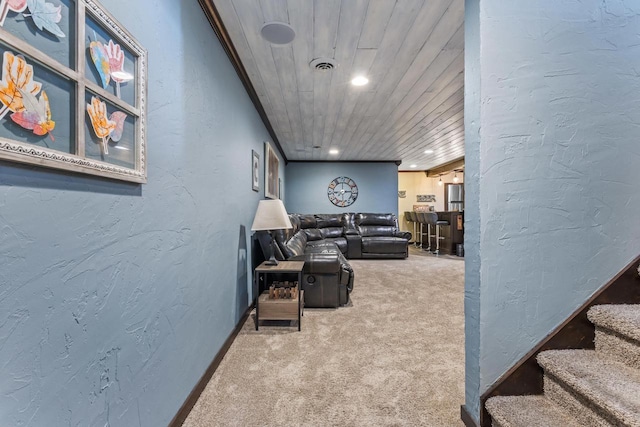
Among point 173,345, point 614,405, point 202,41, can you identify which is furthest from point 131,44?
point 614,405

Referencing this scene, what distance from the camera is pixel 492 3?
1252 millimetres

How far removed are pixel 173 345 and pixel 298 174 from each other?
20.4 ft

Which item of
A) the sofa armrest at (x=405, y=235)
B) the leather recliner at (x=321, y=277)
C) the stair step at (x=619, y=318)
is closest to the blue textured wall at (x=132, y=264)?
the leather recliner at (x=321, y=277)

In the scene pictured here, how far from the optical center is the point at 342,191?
291 inches

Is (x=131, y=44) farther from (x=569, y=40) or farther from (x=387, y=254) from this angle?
(x=387, y=254)

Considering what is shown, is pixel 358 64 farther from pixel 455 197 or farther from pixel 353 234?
pixel 455 197

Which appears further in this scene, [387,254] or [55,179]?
[387,254]

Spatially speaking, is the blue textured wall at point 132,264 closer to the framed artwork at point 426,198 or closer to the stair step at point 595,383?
the stair step at point 595,383

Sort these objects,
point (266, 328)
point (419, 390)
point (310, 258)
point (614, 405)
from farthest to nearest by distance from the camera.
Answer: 1. point (310, 258)
2. point (266, 328)
3. point (419, 390)
4. point (614, 405)

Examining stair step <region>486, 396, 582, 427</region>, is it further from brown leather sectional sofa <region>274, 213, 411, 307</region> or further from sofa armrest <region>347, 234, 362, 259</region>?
sofa armrest <region>347, 234, 362, 259</region>

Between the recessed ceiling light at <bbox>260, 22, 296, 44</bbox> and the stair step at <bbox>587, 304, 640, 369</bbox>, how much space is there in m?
2.30

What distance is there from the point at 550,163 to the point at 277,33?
181 cm

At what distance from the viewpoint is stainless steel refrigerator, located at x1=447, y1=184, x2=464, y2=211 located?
9.16 m

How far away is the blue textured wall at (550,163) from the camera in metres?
1.26
